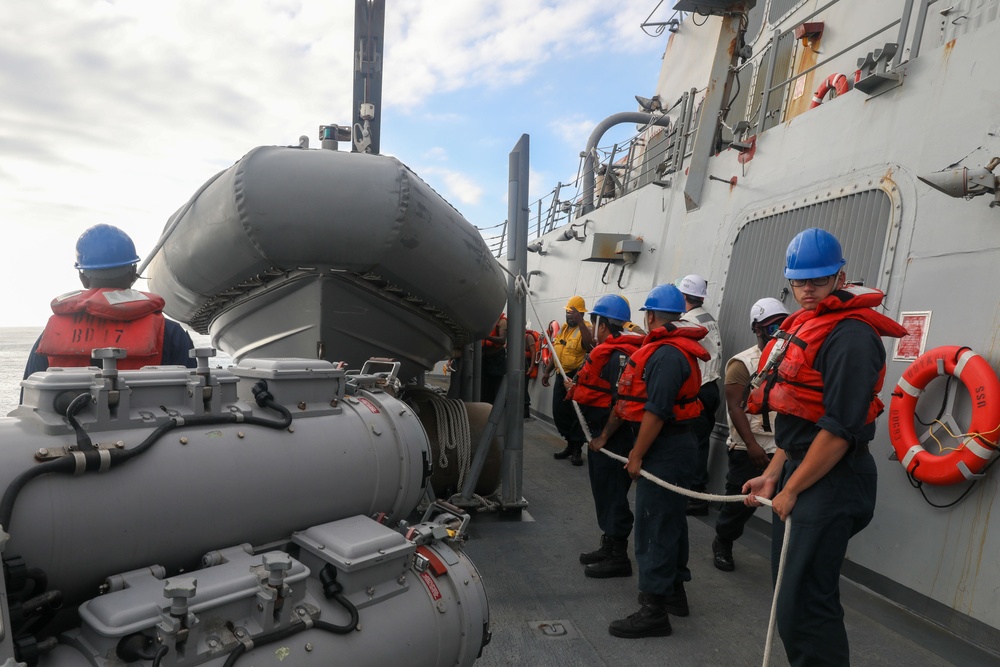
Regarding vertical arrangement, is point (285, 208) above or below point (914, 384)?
above

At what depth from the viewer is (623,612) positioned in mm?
3115

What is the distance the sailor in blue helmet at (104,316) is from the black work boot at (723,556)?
10.4 ft

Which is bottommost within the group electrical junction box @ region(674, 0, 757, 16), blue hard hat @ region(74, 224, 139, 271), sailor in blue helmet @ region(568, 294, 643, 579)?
sailor in blue helmet @ region(568, 294, 643, 579)

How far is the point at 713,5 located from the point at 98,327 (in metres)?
5.62

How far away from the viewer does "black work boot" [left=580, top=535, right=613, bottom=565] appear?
362 cm

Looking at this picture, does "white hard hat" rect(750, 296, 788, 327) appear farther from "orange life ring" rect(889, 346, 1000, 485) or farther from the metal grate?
"orange life ring" rect(889, 346, 1000, 485)

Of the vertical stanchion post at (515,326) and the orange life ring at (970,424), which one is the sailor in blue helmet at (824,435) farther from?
the vertical stanchion post at (515,326)

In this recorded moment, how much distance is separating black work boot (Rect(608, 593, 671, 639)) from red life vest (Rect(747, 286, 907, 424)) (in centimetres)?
119

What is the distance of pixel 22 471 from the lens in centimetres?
150

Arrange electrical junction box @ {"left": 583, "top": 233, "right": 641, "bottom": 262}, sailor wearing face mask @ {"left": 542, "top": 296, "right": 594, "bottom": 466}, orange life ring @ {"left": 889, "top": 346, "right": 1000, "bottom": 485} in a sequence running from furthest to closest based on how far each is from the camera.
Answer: electrical junction box @ {"left": 583, "top": 233, "right": 641, "bottom": 262}, sailor wearing face mask @ {"left": 542, "top": 296, "right": 594, "bottom": 466}, orange life ring @ {"left": 889, "top": 346, "right": 1000, "bottom": 485}

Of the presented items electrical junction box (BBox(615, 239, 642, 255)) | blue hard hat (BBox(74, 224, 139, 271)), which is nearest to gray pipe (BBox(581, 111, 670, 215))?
electrical junction box (BBox(615, 239, 642, 255))

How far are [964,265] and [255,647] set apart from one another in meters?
3.46

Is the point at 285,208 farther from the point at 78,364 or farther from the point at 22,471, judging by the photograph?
the point at 22,471

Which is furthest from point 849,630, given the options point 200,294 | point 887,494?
point 200,294
